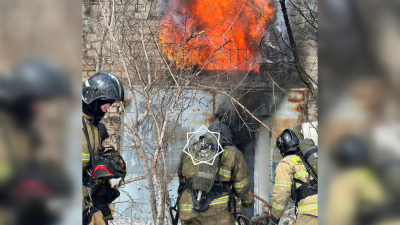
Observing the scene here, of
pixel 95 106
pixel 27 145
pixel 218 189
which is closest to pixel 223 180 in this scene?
pixel 218 189

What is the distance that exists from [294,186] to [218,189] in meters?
1.05

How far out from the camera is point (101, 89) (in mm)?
3840

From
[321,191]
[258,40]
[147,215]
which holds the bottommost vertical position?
[147,215]

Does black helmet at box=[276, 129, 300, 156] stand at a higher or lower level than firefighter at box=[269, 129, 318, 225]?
higher

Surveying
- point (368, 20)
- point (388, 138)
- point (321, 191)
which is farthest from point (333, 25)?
point (321, 191)

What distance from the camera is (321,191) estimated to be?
150cm

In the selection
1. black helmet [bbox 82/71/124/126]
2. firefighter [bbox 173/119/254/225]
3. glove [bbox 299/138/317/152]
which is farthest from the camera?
firefighter [bbox 173/119/254/225]

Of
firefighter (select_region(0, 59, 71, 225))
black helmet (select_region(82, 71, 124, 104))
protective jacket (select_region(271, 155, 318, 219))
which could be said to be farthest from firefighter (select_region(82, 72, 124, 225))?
protective jacket (select_region(271, 155, 318, 219))

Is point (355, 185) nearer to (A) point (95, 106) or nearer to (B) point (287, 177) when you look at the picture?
(A) point (95, 106)

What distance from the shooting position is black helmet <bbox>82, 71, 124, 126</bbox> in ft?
12.6

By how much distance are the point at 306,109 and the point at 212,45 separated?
7.78ft

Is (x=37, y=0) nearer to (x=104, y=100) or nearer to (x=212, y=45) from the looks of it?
(x=104, y=100)

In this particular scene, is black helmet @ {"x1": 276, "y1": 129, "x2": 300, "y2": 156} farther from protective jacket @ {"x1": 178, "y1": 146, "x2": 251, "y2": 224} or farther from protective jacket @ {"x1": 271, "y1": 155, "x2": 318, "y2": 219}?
protective jacket @ {"x1": 178, "y1": 146, "x2": 251, "y2": 224}

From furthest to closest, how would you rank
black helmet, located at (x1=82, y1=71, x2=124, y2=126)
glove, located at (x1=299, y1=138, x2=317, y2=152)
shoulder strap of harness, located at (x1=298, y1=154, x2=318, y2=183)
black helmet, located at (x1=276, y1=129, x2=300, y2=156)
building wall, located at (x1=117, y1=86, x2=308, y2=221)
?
building wall, located at (x1=117, y1=86, x2=308, y2=221) → black helmet, located at (x1=276, y1=129, x2=300, y2=156) → glove, located at (x1=299, y1=138, x2=317, y2=152) → shoulder strap of harness, located at (x1=298, y1=154, x2=318, y2=183) → black helmet, located at (x1=82, y1=71, x2=124, y2=126)
